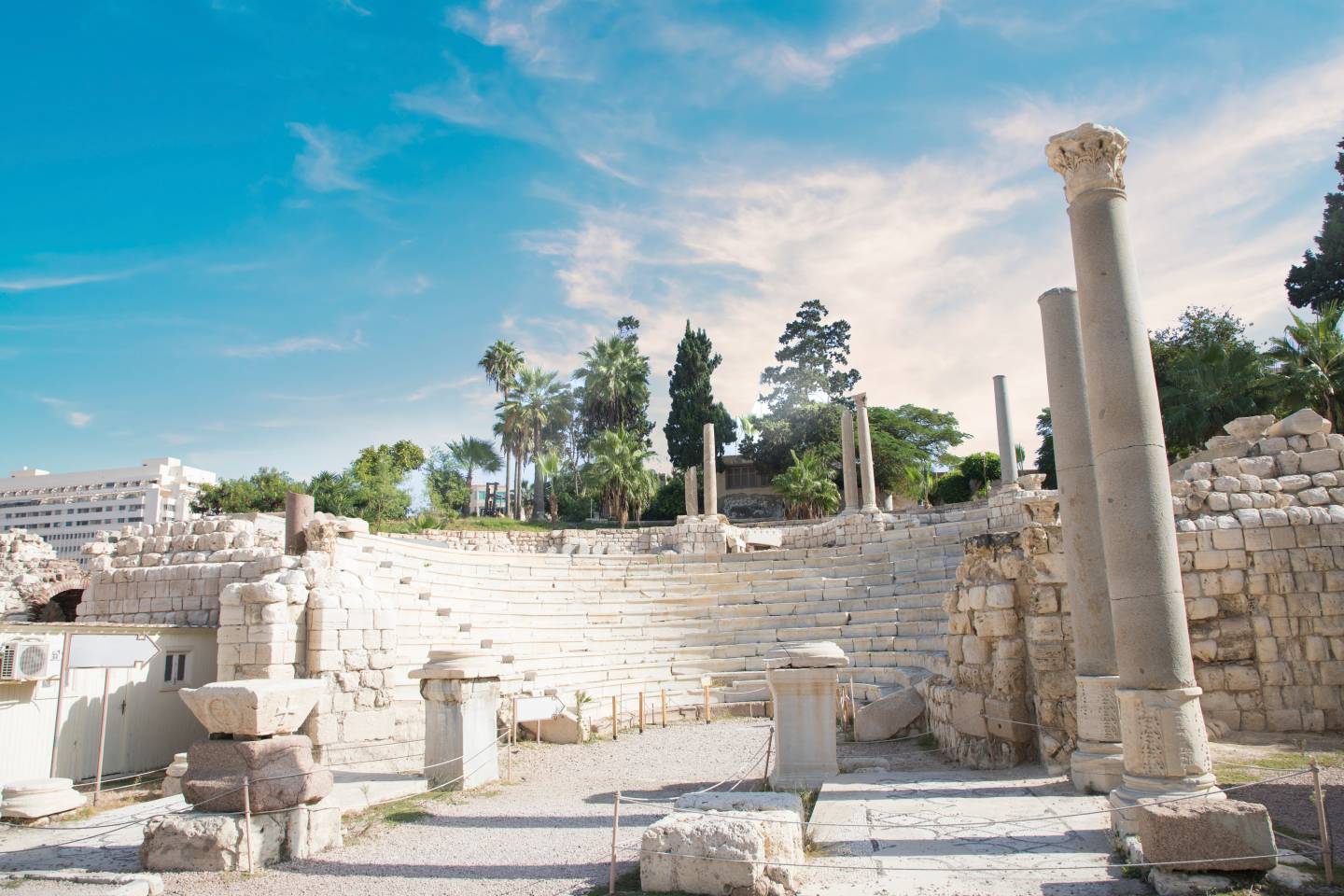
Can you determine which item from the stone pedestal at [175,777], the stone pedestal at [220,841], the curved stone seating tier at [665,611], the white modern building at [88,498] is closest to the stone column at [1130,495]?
the stone pedestal at [220,841]

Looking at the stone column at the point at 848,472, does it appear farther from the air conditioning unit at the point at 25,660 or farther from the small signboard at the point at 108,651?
the air conditioning unit at the point at 25,660

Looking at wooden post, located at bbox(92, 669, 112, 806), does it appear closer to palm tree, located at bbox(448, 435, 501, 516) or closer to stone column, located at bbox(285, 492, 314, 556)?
stone column, located at bbox(285, 492, 314, 556)

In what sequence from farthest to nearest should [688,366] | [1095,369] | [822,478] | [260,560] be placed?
[688,366]
[822,478]
[260,560]
[1095,369]

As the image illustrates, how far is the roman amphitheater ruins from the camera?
6.40 m

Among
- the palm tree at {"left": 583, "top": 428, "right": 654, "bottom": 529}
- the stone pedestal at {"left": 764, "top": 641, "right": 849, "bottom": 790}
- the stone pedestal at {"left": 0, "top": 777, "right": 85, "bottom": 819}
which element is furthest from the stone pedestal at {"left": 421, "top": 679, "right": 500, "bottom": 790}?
the palm tree at {"left": 583, "top": 428, "right": 654, "bottom": 529}

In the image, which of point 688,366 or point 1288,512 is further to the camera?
point 688,366

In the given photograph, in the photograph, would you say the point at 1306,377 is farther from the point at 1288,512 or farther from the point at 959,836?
the point at 959,836

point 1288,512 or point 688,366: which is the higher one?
point 688,366

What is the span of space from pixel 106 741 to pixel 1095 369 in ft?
41.3

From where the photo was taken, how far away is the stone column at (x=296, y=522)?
547 inches

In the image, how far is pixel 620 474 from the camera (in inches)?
1630

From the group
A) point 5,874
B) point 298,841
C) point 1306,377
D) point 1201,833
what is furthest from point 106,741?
point 1306,377

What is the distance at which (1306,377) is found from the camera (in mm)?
20859

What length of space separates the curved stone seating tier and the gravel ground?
3.66 meters
